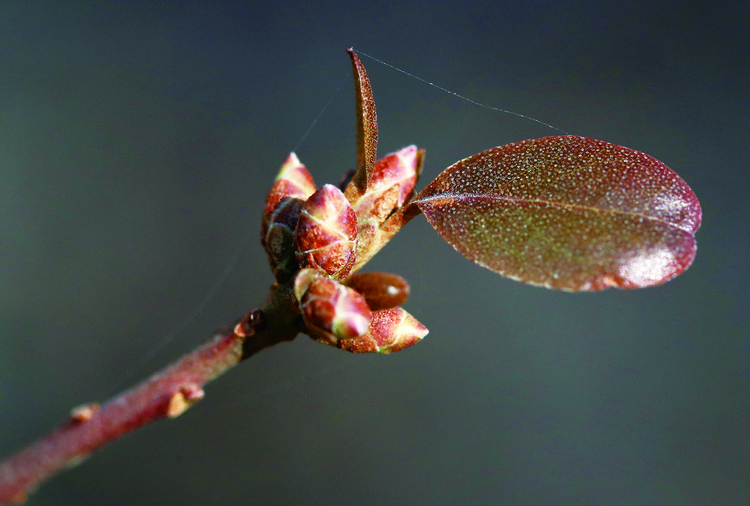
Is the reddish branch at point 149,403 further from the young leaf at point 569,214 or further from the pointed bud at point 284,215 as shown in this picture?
the young leaf at point 569,214

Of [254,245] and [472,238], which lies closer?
[472,238]

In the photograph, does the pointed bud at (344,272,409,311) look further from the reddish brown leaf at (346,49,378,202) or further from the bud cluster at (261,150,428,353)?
the reddish brown leaf at (346,49,378,202)

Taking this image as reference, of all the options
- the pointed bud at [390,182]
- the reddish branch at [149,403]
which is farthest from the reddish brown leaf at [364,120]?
the reddish branch at [149,403]

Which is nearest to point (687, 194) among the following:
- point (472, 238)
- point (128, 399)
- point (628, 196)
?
point (628, 196)

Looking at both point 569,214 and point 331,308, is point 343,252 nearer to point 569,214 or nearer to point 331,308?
point 331,308

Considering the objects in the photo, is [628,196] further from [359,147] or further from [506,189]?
[359,147]

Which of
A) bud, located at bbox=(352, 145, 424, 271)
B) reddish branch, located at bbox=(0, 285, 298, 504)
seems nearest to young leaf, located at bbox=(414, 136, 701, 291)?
bud, located at bbox=(352, 145, 424, 271)
